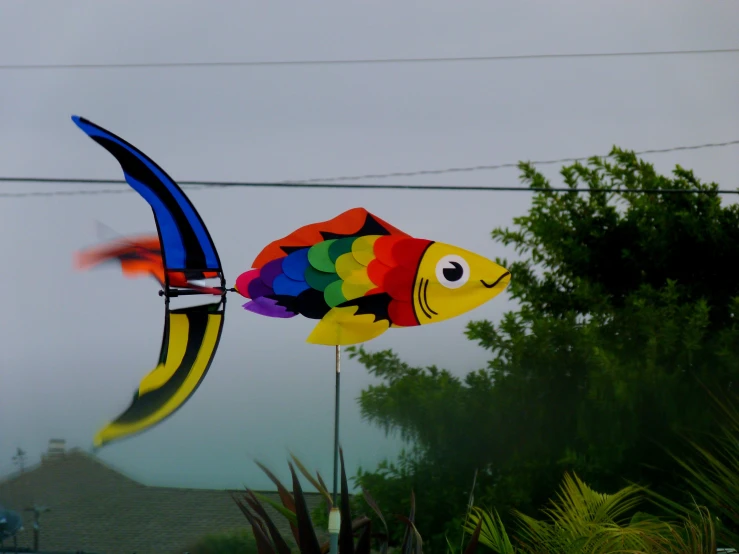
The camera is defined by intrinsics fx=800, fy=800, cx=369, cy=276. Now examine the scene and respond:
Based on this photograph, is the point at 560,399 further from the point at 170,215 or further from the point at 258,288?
the point at 170,215

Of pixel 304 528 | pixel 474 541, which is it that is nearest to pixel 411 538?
pixel 474 541

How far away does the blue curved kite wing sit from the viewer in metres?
2.65

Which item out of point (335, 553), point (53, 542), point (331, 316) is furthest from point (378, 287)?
point (53, 542)

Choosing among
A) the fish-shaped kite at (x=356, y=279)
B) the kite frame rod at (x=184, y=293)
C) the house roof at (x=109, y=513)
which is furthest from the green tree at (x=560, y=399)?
the kite frame rod at (x=184, y=293)

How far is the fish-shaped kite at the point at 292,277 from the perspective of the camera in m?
2.67

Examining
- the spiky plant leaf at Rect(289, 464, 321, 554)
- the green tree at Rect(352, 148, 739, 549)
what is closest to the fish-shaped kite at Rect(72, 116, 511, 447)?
the spiky plant leaf at Rect(289, 464, 321, 554)

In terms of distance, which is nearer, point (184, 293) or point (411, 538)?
point (411, 538)

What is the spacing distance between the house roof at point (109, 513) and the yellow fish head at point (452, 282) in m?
2.20

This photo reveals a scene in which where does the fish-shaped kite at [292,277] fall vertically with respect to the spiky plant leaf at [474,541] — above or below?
above

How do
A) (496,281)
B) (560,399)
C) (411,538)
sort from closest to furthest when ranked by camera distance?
1. (411,538)
2. (496,281)
3. (560,399)

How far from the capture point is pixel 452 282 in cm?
304

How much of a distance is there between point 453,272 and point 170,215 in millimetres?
1063

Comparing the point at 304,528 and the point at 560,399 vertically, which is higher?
the point at 560,399

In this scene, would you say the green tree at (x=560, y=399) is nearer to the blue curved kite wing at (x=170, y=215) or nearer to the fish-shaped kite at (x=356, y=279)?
the fish-shaped kite at (x=356, y=279)
